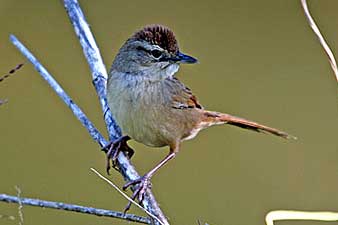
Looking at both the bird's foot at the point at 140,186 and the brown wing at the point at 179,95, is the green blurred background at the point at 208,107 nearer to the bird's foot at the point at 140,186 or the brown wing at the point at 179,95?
the brown wing at the point at 179,95

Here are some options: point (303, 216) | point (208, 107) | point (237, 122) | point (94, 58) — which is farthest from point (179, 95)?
point (208, 107)

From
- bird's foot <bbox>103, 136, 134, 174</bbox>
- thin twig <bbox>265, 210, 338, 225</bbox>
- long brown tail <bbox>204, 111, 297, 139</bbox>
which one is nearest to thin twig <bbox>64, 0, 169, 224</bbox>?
bird's foot <bbox>103, 136, 134, 174</bbox>

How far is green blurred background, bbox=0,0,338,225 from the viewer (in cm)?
427

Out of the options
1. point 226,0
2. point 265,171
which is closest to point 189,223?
point 265,171

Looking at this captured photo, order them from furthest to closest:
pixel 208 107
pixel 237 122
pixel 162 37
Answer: pixel 208 107
pixel 237 122
pixel 162 37

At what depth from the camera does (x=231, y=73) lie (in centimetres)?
501

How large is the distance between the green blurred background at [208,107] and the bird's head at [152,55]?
4.03 ft

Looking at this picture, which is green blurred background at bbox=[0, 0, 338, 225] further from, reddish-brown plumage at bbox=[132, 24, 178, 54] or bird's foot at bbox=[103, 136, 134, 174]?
reddish-brown plumage at bbox=[132, 24, 178, 54]

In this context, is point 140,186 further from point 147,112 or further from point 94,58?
point 94,58

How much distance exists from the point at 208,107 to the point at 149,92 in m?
1.90

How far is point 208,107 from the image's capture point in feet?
15.2

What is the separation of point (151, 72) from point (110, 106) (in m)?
0.19

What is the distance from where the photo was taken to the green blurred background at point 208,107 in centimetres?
427

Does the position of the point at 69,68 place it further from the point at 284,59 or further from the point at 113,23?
the point at 284,59
